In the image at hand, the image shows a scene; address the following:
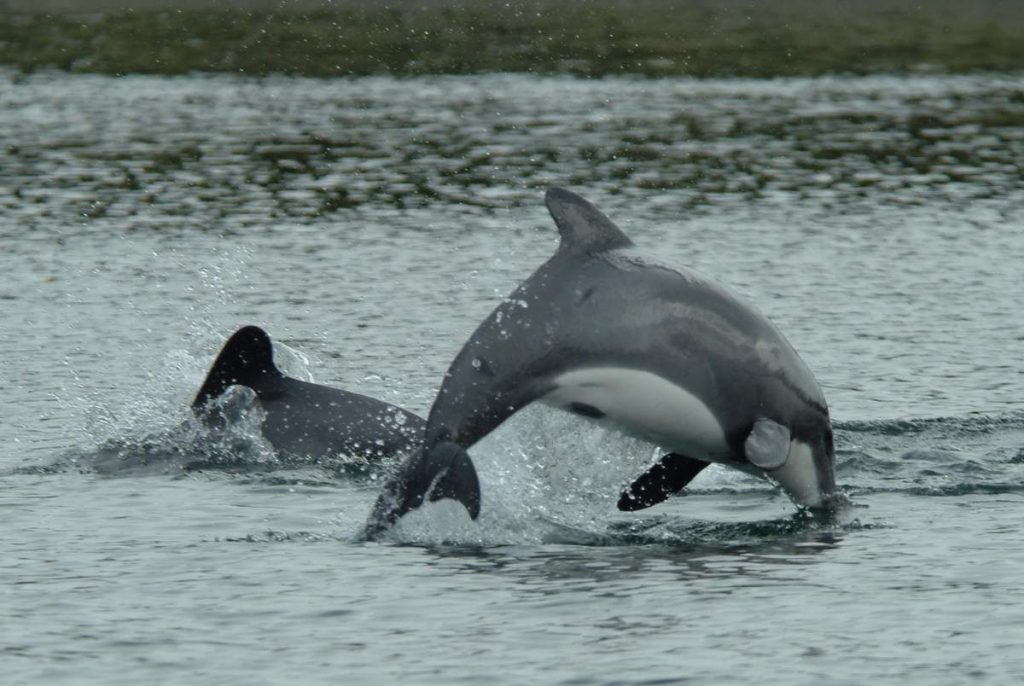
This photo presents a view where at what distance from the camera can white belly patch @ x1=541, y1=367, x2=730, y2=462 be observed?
15195 millimetres

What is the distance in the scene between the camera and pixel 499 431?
17688 mm

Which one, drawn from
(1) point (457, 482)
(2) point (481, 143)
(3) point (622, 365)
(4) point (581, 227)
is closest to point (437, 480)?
(1) point (457, 482)

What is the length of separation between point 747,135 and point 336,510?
3511 cm

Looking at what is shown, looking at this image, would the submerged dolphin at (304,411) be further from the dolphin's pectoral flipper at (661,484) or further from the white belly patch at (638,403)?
the white belly patch at (638,403)

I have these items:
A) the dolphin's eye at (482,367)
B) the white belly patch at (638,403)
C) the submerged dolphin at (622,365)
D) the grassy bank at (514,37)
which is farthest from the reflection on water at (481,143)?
the dolphin's eye at (482,367)

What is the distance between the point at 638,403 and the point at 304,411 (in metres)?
4.98

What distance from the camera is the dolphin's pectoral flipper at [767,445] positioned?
50.3 feet

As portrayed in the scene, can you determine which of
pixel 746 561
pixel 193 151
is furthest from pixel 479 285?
pixel 193 151

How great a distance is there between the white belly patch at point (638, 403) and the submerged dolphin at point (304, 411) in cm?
382

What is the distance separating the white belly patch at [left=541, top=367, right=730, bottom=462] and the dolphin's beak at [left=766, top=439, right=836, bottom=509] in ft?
2.03

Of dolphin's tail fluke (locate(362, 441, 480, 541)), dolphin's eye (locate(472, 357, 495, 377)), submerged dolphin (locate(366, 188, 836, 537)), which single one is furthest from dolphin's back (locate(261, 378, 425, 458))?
dolphin's eye (locate(472, 357, 495, 377))

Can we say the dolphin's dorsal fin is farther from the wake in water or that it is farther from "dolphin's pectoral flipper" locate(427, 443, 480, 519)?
the wake in water

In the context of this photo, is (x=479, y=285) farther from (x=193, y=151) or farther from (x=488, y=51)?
(x=488, y=51)

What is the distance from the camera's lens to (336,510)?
1703 centimetres
